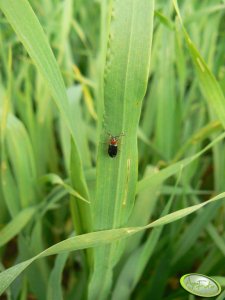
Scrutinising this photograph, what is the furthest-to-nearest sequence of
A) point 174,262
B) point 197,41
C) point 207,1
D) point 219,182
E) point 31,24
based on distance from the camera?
1. point 207,1
2. point 197,41
3. point 219,182
4. point 174,262
5. point 31,24

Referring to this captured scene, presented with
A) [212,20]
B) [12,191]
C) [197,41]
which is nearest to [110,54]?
[12,191]

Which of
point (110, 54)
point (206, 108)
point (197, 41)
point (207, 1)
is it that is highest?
point (207, 1)

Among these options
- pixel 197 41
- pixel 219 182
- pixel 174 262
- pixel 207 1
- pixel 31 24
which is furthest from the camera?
pixel 207 1

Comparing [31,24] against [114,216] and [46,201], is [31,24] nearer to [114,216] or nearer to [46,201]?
[114,216]

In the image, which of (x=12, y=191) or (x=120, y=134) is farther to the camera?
(x=12, y=191)
